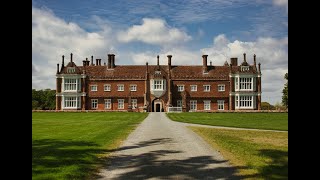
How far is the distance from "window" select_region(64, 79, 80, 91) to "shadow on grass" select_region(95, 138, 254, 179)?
46.6 meters

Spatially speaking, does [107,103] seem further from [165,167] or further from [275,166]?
[275,166]

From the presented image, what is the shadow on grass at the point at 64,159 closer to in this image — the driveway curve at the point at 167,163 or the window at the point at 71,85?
the driveway curve at the point at 167,163

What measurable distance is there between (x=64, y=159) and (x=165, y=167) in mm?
3127

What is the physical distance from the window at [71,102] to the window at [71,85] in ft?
5.16

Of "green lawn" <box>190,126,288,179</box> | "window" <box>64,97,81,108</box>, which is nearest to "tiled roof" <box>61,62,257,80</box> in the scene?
"window" <box>64,97,81,108</box>

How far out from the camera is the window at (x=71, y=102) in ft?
181

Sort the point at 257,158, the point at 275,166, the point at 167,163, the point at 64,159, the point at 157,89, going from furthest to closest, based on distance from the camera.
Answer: the point at 157,89 < the point at 257,158 < the point at 64,159 < the point at 167,163 < the point at 275,166

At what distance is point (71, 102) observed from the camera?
181 ft

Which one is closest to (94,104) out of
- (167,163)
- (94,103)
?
(94,103)

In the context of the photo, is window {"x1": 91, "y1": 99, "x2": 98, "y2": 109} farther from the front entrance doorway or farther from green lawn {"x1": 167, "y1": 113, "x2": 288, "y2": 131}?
green lawn {"x1": 167, "y1": 113, "x2": 288, "y2": 131}
